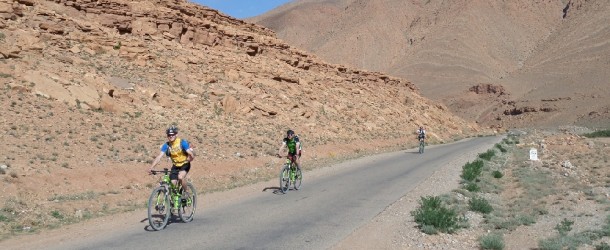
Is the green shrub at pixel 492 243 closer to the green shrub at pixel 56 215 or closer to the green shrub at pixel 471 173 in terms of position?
the green shrub at pixel 56 215

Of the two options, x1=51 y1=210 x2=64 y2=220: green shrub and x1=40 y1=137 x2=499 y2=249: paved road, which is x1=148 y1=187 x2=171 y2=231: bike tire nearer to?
x1=40 y1=137 x2=499 y2=249: paved road

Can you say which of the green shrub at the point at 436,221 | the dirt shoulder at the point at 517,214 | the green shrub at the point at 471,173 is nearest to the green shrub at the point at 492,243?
the dirt shoulder at the point at 517,214

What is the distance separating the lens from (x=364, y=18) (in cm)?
13312

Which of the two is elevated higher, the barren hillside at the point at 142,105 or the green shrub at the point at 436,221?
the barren hillside at the point at 142,105

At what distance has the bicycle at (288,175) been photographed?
14.5 metres

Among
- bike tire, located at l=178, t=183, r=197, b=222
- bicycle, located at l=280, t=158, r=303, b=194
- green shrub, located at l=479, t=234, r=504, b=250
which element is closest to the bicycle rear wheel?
bicycle, located at l=280, t=158, r=303, b=194

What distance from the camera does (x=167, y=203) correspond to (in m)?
9.73

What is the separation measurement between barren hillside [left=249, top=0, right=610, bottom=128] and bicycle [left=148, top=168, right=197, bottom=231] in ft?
277

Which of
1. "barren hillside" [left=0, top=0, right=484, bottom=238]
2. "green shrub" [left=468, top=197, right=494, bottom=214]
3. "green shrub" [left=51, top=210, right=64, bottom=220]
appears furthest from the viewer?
"barren hillside" [left=0, top=0, right=484, bottom=238]

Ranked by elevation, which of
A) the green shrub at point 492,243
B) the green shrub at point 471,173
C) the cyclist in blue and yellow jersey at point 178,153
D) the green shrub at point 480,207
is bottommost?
the green shrub at point 492,243

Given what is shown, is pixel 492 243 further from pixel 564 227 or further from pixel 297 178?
pixel 297 178

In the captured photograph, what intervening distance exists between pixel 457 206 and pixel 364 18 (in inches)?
4907

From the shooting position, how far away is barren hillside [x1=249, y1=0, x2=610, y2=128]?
315ft

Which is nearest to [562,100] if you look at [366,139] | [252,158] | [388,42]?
[388,42]
